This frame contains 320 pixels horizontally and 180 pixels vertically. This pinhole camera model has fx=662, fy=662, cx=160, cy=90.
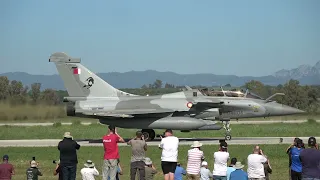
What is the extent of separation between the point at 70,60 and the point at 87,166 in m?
19.7

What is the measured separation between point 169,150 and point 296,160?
3228 mm

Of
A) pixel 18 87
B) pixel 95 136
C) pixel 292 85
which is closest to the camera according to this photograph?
pixel 95 136

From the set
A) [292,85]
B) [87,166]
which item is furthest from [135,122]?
[292,85]

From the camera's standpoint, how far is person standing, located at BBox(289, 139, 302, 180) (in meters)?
16.4

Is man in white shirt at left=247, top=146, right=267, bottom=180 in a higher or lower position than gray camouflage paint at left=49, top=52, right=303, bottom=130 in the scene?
lower

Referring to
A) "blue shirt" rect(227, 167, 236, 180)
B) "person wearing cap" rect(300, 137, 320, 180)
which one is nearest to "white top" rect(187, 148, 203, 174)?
"blue shirt" rect(227, 167, 236, 180)

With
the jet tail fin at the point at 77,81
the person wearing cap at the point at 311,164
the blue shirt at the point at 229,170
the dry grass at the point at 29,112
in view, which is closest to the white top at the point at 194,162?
the blue shirt at the point at 229,170

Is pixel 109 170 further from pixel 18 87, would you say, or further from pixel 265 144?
pixel 18 87

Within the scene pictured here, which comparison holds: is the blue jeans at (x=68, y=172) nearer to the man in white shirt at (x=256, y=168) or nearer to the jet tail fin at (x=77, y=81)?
the man in white shirt at (x=256, y=168)

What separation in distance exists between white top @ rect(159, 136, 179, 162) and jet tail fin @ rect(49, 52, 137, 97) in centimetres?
1839

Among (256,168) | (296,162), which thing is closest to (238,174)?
(256,168)

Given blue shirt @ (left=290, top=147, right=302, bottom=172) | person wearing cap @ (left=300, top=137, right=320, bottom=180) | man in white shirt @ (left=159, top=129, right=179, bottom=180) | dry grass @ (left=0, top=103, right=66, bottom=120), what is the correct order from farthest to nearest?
dry grass @ (left=0, top=103, right=66, bottom=120), man in white shirt @ (left=159, top=129, right=179, bottom=180), blue shirt @ (left=290, top=147, right=302, bottom=172), person wearing cap @ (left=300, top=137, right=320, bottom=180)

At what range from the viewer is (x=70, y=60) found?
116 ft

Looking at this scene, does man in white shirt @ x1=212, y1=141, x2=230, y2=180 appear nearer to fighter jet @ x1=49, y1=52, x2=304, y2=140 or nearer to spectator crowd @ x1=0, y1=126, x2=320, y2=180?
spectator crowd @ x1=0, y1=126, x2=320, y2=180
